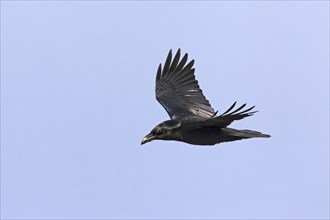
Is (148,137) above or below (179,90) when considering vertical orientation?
below

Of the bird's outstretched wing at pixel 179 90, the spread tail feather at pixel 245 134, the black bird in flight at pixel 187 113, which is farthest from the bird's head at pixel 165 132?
the bird's outstretched wing at pixel 179 90

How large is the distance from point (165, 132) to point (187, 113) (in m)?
1.83

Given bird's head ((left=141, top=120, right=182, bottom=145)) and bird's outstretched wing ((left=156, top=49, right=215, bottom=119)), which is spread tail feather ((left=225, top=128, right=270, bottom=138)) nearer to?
bird's head ((left=141, top=120, right=182, bottom=145))

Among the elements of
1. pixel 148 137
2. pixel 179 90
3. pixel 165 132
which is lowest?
pixel 148 137

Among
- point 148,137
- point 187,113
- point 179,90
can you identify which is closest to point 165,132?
point 148,137

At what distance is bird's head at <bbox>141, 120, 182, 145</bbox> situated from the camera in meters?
16.5

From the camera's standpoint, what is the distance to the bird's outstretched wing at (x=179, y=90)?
1867 centimetres

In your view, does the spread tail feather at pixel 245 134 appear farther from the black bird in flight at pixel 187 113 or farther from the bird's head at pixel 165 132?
the bird's head at pixel 165 132

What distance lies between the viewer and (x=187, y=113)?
59.8 ft

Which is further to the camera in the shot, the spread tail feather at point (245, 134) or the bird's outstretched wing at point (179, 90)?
the bird's outstretched wing at point (179, 90)

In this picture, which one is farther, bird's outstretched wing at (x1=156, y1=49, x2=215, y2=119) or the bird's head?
bird's outstretched wing at (x1=156, y1=49, x2=215, y2=119)

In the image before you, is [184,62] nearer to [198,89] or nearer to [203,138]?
[198,89]

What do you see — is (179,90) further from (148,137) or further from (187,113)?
(148,137)

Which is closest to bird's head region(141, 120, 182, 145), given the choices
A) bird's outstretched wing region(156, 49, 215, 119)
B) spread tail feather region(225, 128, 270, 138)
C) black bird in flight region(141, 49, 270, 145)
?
black bird in flight region(141, 49, 270, 145)
